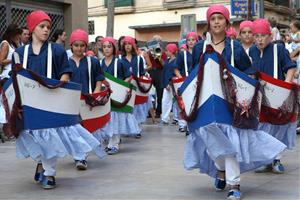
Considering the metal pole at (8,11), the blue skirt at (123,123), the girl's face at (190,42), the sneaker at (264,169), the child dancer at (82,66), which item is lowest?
the sneaker at (264,169)

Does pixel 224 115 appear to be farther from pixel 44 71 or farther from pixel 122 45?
pixel 122 45

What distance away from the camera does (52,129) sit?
676cm

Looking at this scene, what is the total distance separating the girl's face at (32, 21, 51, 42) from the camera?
6963 mm

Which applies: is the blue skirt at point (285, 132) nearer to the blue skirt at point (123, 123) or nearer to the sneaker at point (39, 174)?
the sneaker at point (39, 174)

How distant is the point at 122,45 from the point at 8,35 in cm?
202

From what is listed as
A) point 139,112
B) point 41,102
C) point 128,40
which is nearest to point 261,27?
point 41,102

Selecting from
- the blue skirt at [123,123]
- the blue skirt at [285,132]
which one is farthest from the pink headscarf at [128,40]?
the blue skirt at [285,132]

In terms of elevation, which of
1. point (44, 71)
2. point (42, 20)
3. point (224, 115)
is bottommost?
point (224, 115)

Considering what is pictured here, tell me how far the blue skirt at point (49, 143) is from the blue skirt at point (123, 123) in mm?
3104

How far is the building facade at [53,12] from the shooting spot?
548 inches

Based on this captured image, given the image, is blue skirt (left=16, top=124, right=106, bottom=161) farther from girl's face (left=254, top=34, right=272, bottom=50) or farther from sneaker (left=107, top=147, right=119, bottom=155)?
sneaker (left=107, top=147, right=119, bottom=155)

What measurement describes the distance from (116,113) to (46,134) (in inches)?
145

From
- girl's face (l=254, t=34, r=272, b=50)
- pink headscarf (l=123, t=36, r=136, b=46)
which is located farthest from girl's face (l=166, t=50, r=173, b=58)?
girl's face (l=254, t=34, r=272, b=50)

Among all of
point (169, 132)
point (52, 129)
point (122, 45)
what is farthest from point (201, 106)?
point (169, 132)
